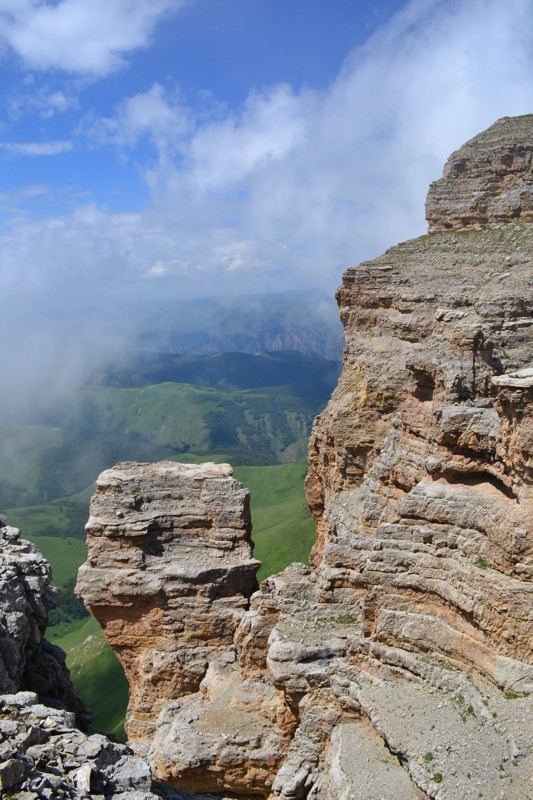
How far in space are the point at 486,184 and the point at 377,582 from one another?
50.6m

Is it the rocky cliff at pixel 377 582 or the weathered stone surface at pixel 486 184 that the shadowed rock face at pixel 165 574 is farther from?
the weathered stone surface at pixel 486 184

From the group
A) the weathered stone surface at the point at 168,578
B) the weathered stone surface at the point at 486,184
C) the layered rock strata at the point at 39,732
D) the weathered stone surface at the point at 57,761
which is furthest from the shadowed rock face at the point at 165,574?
the weathered stone surface at the point at 486,184

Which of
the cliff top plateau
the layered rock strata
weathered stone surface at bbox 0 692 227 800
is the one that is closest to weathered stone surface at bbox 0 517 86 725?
the layered rock strata

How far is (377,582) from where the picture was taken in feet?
99.8

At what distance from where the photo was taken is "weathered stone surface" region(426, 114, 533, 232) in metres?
64.3

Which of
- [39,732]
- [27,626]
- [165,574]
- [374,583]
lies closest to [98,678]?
[165,574]

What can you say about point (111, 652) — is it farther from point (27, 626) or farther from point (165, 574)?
point (27, 626)

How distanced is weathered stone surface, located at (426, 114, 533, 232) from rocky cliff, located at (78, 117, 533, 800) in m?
4.05

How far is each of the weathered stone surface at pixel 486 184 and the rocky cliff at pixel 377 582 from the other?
→ 4.05 m

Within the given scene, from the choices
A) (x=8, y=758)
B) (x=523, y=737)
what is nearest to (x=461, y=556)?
(x=523, y=737)

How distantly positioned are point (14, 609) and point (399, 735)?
25088 mm

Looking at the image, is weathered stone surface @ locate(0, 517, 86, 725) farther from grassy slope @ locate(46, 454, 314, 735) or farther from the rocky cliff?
grassy slope @ locate(46, 454, 314, 735)

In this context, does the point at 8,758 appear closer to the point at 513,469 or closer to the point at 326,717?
the point at 326,717

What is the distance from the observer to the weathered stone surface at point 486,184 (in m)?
64.3
